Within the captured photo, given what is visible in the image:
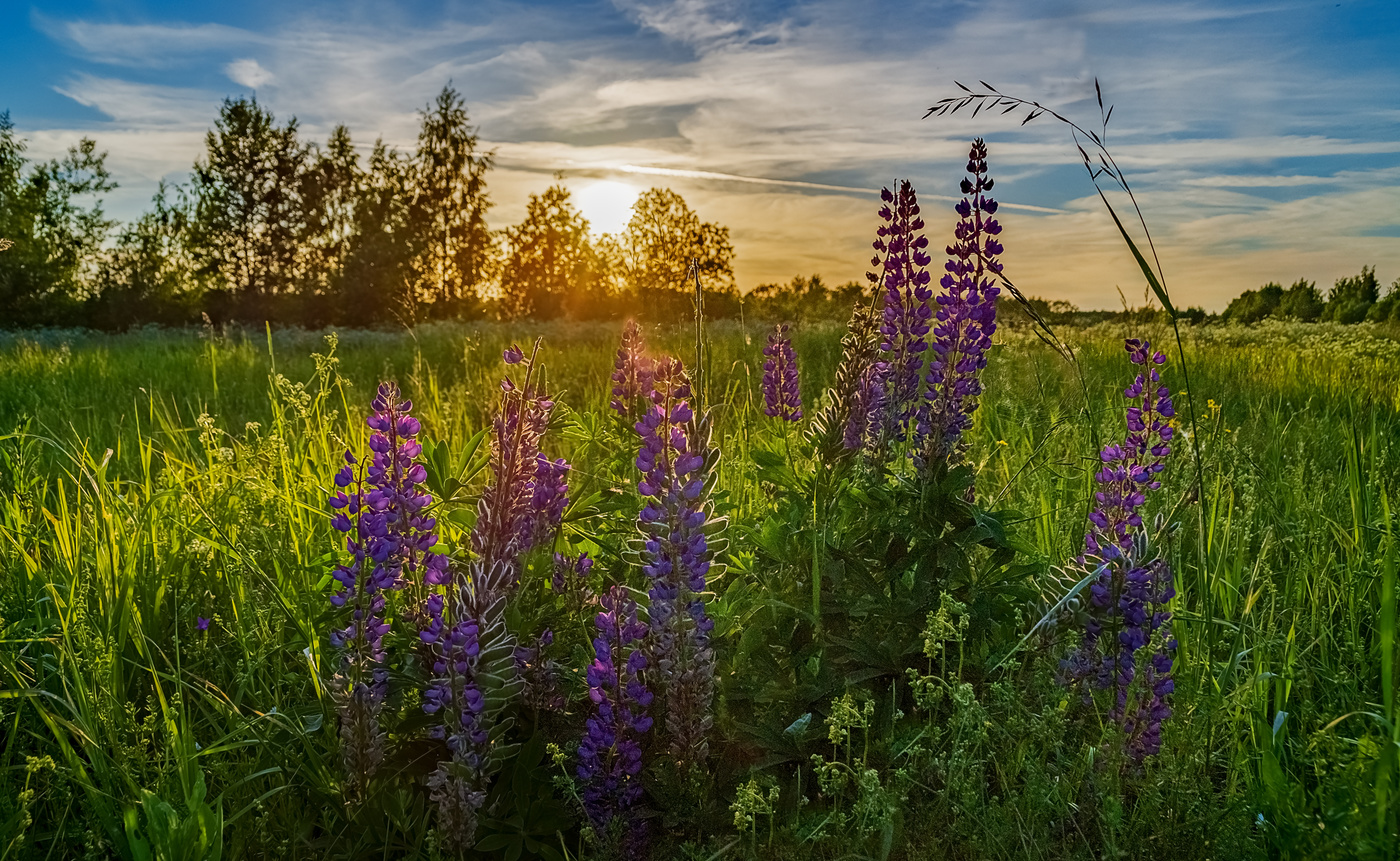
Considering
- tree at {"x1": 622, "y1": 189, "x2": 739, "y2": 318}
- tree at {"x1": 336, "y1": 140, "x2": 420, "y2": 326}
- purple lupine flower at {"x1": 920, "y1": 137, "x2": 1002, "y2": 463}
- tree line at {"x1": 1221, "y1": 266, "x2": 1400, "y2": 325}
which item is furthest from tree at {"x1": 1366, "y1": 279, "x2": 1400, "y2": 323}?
tree at {"x1": 336, "y1": 140, "x2": 420, "y2": 326}

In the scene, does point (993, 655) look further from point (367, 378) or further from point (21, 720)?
point (367, 378)

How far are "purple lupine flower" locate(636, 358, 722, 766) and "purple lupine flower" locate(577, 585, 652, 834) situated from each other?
58mm

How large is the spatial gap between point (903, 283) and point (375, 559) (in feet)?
5.52

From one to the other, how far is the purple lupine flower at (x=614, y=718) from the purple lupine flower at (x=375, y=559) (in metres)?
0.36

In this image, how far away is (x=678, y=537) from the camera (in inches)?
65.1

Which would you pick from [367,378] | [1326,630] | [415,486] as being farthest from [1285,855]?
[367,378]

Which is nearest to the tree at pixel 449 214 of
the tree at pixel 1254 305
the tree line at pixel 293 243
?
the tree line at pixel 293 243

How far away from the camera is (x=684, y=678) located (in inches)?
68.0

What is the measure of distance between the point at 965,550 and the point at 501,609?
1.12 meters

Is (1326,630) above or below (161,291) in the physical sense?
below

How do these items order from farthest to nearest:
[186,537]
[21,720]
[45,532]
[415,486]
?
[45,532] → [186,537] → [21,720] → [415,486]

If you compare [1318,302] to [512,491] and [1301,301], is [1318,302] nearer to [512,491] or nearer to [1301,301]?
[1301,301]

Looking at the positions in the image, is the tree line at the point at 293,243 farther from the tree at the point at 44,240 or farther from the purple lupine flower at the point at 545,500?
the purple lupine flower at the point at 545,500

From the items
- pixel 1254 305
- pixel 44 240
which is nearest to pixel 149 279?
pixel 44 240
